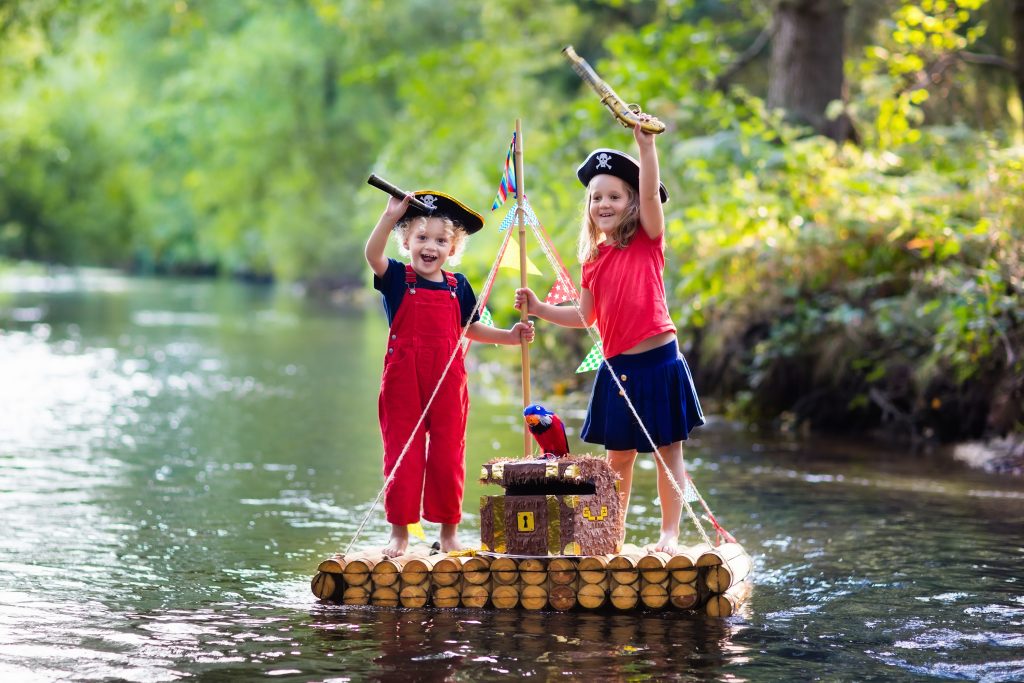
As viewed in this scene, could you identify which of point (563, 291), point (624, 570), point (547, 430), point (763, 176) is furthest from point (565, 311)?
point (763, 176)

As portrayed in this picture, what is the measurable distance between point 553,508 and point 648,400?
68 centimetres

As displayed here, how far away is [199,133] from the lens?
44562 millimetres

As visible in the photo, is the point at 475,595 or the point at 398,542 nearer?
the point at 475,595

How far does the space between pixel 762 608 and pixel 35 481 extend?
5288 millimetres

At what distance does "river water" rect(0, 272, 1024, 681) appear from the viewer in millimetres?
5305

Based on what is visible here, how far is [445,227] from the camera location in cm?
664

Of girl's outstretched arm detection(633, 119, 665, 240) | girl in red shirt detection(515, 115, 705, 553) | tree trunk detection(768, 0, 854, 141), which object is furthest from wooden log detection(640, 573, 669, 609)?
tree trunk detection(768, 0, 854, 141)

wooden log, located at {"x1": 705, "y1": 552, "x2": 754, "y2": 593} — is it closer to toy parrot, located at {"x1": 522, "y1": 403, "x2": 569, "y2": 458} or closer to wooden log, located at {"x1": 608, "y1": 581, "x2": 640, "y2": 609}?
wooden log, located at {"x1": 608, "y1": 581, "x2": 640, "y2": 609}

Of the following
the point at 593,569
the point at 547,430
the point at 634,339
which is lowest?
the point at 593,569

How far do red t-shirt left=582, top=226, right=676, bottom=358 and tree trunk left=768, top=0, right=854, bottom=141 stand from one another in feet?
32.3

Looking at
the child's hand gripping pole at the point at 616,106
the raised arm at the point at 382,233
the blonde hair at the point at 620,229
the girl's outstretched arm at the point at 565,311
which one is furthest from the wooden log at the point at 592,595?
the child's hand gripping pole at the point at 616,106

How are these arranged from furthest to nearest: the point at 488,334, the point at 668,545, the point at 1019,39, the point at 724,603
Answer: the point at 1019,39, the point at 488,334, the point at 668,545, the point at 724,603

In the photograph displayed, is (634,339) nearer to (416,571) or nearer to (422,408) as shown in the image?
(422,408)

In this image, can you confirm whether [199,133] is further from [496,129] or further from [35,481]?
[35,481]
